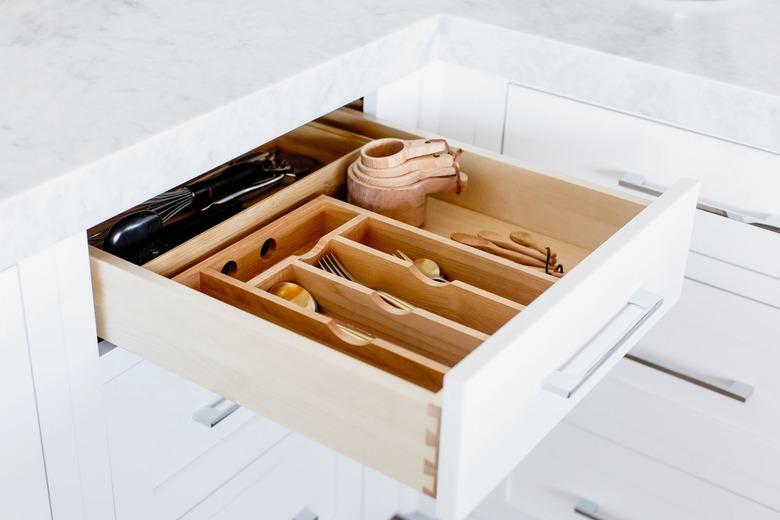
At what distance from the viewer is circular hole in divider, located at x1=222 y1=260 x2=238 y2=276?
1.02m

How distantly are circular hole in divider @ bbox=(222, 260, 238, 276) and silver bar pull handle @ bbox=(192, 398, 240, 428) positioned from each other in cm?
16

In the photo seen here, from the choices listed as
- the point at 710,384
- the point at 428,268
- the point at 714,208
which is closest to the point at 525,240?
the point at 428,268

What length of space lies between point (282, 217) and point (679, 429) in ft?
1.98

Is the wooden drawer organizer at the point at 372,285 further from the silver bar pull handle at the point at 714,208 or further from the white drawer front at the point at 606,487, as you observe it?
the white drawer front at the point at 606,487

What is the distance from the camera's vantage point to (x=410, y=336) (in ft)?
2.96

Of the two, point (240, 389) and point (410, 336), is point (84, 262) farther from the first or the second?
point (410, 336)

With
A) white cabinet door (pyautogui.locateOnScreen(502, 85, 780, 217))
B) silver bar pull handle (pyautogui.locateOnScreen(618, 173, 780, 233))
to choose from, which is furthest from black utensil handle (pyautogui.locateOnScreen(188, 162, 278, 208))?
silver bar pull handle (pyautogui.locateOnScreen(618, 173, 780, 233))

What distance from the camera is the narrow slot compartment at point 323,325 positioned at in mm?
835

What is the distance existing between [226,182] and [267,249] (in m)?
0.12

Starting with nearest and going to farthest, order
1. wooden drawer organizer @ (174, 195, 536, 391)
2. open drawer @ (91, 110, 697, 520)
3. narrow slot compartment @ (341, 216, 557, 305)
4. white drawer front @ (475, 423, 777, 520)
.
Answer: open drawer @ (91, 110, 697, 520) → wooden drawer organizer @ (174, 195, 536, 391) → narrow slot compartment @ (341, 216, 557, 305) → white drawer front @ (475, 423, 777, 520)

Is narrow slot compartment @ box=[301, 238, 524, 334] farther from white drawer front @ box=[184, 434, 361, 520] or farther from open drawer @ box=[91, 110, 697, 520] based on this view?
white drawer front @ box=[184, 434, 361, 520]

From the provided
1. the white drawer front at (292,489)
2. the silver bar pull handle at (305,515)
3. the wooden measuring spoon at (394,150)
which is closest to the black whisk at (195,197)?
the wooden measuring spoon at (394,150)

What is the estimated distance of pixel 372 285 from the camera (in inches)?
39.9

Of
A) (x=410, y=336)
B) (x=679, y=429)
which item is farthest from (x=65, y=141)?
(x=679, y=429)
